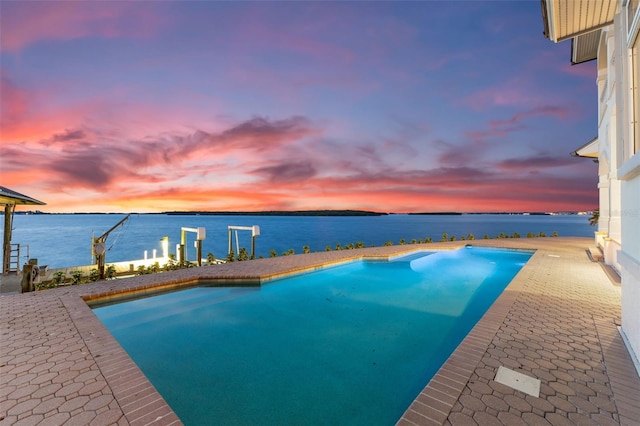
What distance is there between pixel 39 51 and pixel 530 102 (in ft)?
77.1

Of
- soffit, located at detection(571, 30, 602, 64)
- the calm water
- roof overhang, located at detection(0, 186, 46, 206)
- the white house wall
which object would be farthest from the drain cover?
the calm water

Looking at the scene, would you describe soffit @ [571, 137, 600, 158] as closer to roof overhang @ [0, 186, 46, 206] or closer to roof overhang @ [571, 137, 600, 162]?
roof overhang @ [571, 137, 600, 162]

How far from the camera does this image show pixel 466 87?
1648 cm

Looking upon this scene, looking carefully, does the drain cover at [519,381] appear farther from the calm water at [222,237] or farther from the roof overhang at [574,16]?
the calm water at [222,237]

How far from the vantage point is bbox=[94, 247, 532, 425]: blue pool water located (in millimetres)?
3334

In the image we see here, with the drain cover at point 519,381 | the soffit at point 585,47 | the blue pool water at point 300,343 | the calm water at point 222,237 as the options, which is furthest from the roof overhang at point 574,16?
the calm water at point 222,237

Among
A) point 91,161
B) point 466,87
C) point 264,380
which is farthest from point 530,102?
point 91,161

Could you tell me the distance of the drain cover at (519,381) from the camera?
2.72 m

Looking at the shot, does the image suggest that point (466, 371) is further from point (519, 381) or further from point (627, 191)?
point (627, 191)

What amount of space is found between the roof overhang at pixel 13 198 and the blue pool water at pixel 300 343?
390cm

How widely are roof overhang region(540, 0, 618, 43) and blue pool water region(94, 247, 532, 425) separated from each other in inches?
216

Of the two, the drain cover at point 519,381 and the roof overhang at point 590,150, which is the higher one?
the roof overhang at point 590,150

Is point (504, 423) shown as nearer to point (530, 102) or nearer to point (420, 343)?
point (420, 343)

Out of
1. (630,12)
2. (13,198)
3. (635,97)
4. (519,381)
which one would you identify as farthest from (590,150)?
(13,198)
